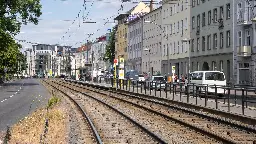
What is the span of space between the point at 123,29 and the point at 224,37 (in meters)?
77.3

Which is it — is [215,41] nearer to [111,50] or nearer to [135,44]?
[135,44]

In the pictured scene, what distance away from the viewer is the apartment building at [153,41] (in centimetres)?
9625

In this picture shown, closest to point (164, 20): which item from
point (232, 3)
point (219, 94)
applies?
point (232, 3)

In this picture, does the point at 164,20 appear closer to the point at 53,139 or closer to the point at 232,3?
the point at 232,3

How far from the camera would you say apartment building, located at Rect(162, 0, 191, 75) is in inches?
3078

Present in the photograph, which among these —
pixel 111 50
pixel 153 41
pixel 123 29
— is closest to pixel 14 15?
pixel 153 41

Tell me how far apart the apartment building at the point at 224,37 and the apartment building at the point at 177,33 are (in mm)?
3136

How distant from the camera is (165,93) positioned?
1506 inches

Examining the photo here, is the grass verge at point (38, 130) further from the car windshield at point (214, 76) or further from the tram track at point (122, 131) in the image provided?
the car windshield at point (214, 76)

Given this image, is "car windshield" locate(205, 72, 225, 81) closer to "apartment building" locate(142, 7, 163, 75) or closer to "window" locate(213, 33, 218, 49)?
"window" locate(213, 33, 218, 49)

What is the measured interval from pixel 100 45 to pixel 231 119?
537 feet

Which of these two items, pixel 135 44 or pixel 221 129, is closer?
pixel 221 129

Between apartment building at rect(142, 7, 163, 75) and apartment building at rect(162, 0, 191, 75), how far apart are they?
2481 millimetres

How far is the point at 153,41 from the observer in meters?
102
